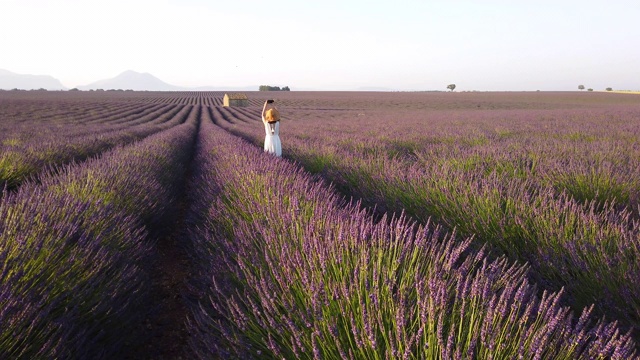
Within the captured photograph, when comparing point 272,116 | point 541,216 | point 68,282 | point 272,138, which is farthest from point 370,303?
point 272,138

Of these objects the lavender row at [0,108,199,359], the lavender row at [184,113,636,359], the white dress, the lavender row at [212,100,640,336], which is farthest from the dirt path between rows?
the white dress

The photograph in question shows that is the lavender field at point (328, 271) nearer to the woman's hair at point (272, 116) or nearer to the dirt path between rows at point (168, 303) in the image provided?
the dirt path between rows at point (168, 303)

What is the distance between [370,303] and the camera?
3.84 ft

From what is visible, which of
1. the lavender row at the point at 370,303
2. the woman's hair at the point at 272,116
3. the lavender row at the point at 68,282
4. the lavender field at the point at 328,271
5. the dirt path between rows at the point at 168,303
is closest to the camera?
A: the lavender row at the point at 370,303

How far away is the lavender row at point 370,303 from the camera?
0.96 metres

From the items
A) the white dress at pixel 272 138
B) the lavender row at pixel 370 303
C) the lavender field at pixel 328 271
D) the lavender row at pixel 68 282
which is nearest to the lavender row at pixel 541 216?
the lavender field at pixel 328 271

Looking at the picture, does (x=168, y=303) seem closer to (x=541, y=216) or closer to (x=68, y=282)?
(x=68, y=282)

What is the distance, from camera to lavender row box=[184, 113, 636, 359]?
3.15 ft

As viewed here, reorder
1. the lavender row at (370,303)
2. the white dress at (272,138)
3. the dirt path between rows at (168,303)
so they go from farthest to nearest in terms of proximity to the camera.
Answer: the white dress at (272,138), the dirt path between rows at (168,303), the lavender row at (370,303)

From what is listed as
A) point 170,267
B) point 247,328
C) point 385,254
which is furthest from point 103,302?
point 170,267

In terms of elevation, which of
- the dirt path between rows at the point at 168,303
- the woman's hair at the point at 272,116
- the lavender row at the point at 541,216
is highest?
the woman's hair at the point at 272,116

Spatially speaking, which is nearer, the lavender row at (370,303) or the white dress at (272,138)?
the lavender row at (370,303)

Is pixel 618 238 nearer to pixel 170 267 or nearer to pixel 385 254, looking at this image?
pixel 385 254

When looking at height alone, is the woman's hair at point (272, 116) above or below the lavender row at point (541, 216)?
above
